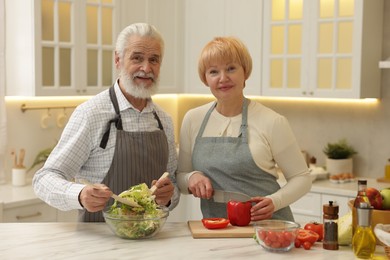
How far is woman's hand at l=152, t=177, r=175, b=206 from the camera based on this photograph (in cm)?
268

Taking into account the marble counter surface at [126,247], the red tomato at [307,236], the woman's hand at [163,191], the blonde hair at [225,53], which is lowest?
the marble counter surface at [126,247]

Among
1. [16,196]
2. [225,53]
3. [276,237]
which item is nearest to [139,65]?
[225,53]

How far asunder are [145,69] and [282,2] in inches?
94.9

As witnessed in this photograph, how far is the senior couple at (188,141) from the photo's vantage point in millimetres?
2803

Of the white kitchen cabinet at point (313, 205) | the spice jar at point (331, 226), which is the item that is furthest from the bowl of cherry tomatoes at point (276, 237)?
the white kitchen cabinet at point (313, 205)

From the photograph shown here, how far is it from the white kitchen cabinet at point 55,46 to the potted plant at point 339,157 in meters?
1.82

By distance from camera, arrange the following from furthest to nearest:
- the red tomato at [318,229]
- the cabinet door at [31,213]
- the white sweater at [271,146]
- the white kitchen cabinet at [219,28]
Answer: the white kitchen cabinet at [219,28] → the cabinet door at [31,213] → the white sweater at [271,146] → the red tomato at [318,229]

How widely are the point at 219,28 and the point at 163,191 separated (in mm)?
2861

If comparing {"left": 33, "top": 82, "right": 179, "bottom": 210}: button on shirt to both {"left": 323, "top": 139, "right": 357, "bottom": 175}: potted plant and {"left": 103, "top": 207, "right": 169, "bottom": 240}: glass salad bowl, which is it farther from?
{"left": 323, "top": 139, "right": 357, "bottom": 175}: potted plant

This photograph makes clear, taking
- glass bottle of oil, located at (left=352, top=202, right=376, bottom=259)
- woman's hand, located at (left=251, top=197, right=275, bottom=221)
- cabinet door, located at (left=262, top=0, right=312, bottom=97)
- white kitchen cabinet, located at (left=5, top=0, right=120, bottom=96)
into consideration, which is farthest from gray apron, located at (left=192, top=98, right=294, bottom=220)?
cabinet door, located at (left=262, top=0, right=312, bottom=97)

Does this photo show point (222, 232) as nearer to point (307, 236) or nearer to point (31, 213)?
point (307, 236)

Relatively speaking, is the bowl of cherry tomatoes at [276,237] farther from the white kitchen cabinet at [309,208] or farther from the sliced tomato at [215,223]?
the white kitchen cabinet at [309,208]

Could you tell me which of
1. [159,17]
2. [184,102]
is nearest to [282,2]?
[159,17]

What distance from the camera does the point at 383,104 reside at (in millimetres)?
4906
